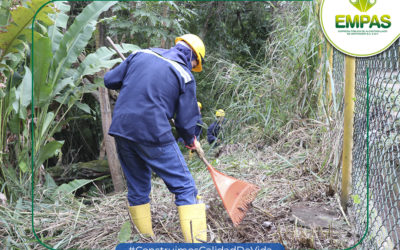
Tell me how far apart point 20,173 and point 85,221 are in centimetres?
101

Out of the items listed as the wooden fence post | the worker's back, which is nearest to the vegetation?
the wooden fence post

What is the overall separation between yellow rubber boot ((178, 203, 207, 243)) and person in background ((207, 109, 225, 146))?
2119 mm

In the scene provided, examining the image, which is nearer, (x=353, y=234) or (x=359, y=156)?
(x=353, y=234)

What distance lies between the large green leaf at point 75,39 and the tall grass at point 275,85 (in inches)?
61.4

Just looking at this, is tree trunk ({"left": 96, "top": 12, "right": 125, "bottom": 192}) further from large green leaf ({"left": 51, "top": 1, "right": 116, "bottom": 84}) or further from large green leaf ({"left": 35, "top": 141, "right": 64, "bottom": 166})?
large green leaf ({"left": 35, "top": 141, "right": 64, "bottom": 166})

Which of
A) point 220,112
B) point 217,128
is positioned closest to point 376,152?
point 220,112

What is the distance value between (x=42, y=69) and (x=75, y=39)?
59cm

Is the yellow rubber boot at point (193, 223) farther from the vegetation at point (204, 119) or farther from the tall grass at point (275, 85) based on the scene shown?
the tall grass at point (275, 85)

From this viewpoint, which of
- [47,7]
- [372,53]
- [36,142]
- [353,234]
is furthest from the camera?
[36,142]

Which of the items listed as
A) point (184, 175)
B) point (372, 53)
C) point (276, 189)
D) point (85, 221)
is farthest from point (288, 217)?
point (85, 221)

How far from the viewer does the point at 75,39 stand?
3.81 meters

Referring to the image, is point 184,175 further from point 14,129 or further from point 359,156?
point 14,129

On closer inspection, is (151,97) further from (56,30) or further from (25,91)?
(56,30)

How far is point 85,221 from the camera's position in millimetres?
2902
